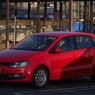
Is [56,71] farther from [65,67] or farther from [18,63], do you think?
[18,63]

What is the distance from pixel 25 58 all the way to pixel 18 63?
0.79 feet

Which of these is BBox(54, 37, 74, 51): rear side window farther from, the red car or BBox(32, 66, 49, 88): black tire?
BBox(32, 66, 49, 88): black tire

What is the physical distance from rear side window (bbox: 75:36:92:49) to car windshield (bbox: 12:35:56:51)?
3.05 ft

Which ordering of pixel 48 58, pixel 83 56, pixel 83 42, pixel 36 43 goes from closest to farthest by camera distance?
1. pixel 48 58
2. pixel 36 43
3. pixel 83 56
4. pixel 83 42

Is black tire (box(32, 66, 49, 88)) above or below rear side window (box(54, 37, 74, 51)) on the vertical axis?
below

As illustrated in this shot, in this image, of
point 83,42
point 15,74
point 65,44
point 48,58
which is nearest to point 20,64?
point 15,74

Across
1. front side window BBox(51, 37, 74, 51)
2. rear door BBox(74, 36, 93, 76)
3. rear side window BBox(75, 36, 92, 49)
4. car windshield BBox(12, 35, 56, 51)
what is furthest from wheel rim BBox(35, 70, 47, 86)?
rear side window BBox(75, 36, 92, 49)

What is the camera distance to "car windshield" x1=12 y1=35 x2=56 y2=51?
11.9 m

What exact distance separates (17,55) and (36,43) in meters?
1.01

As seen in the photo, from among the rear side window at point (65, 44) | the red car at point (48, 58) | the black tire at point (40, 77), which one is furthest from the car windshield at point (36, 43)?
the black tire at point (40, 77)

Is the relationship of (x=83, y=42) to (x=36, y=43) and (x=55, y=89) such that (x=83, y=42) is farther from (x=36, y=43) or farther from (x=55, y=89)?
(x=55, y=89)

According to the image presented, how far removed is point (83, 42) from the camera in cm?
1280

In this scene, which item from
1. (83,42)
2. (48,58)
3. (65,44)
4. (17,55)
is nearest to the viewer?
(17,55)

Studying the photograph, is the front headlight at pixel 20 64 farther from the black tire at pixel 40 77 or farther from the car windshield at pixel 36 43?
the car windshield at pixel 36 43
